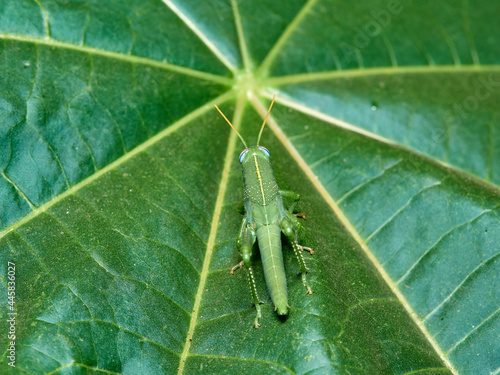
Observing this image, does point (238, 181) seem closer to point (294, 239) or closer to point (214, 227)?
point (214, 227)

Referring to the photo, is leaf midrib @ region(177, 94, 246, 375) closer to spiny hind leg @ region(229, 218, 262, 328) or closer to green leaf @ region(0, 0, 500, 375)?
green leaf @ region(0, 0, 500, 375)

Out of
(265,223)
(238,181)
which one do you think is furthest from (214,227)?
(238,181)

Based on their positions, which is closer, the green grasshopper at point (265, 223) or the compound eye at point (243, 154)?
the green grasshopper at point (265, 223)

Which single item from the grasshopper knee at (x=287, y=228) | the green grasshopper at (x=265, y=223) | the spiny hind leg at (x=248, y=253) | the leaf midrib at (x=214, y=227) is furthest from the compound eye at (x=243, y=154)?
the grasshopper knee at (x=287, y=228)

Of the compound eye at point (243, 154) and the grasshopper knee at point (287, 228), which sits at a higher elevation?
the compound eye at point (243, 154)

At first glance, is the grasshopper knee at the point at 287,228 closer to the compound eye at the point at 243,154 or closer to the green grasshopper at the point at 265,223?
the green grasshopper at the point at 265,223

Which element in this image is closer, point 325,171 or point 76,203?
point 76,203

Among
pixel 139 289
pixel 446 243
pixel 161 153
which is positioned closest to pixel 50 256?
pixel 139 289

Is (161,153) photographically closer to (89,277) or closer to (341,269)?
(89,277)
